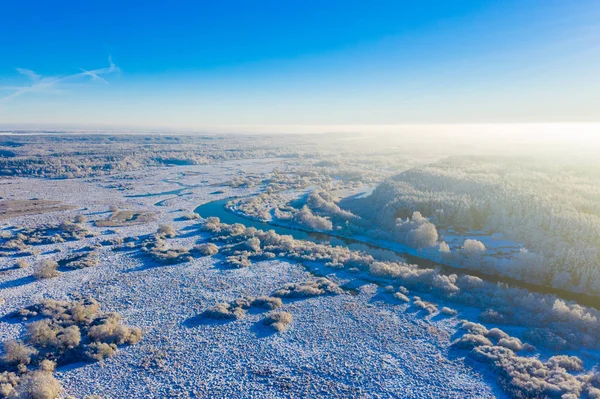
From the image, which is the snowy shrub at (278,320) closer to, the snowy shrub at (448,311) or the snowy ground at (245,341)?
the snowy ground at (245,341)

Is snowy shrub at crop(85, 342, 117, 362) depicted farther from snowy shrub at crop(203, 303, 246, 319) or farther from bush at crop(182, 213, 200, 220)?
bush at crop(182, 213, 200, 220)

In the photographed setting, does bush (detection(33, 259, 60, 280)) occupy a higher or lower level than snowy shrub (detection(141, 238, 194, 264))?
higher

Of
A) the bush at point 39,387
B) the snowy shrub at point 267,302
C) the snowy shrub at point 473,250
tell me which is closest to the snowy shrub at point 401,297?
the snowy shrub at point 267,302

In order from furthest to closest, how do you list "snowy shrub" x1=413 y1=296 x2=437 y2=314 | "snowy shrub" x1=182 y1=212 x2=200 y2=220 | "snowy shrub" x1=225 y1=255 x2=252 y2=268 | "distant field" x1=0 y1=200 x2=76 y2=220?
1. "distant field" x1=0 y1=200 x2=76 y2=220
2. "snowy shrub" x1=182 y1=212 x2=200 y2=220
3. "snowy shrub" x1=225 y1=255 x2=252 y2=268
4. "snowy shrub" x1=413 y1=296 x2=437 y2=314

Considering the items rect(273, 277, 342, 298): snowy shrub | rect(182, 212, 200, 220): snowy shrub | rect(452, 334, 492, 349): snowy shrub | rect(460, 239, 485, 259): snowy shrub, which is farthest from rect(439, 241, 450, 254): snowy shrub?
rect(182, 212, 200, 220): snowy shrub

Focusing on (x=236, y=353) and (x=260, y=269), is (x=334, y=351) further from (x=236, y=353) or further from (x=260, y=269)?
(x=260, y=269)

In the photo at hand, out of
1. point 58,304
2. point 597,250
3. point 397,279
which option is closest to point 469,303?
point 397,279
